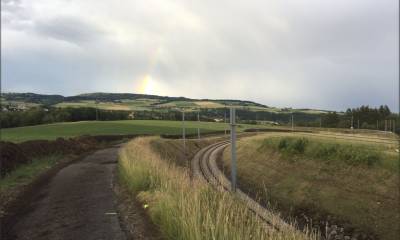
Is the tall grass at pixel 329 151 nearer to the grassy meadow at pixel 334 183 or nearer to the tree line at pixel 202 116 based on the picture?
the grassy meadow at pixel 334 183

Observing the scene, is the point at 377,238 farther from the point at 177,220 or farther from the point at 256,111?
the point at 256,111

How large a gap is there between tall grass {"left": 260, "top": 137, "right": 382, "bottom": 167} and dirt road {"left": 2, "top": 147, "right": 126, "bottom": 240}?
2080 centimetres

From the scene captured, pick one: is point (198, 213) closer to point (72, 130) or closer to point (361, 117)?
point (72, 130)

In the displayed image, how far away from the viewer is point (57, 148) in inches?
1312

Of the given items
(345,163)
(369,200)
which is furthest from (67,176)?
(345,163)

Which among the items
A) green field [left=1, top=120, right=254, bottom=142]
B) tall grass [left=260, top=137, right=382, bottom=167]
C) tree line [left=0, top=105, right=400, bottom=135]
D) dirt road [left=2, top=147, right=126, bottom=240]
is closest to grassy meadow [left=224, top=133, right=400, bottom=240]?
tall grass [left=260, top=137, right=382, bottom=167]

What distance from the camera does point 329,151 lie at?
35719 millimetres

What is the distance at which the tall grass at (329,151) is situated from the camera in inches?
1244

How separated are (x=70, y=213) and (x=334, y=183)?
2351cm

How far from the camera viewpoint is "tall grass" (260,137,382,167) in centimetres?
3159

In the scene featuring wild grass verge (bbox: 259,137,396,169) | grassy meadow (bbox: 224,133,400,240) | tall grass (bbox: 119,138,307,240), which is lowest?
grassy meadow (bbox: 224,133,400,240)

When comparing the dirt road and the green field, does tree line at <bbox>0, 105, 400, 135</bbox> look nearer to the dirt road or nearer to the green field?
the green field

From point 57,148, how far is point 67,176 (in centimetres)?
1413

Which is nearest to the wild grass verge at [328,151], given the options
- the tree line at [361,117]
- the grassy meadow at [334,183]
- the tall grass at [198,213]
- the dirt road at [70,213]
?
the grassy meadow at [334,183]
